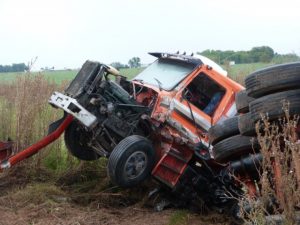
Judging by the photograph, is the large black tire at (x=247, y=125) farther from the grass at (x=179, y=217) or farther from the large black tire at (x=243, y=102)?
the grass at (x=179, y=217)

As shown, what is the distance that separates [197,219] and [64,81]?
13.7 feet

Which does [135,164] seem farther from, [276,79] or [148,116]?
[276,79]

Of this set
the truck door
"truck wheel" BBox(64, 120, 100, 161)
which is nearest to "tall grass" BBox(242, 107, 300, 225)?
the truck door

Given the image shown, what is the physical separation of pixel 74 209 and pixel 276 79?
3.13 m

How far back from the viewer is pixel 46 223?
597 cm

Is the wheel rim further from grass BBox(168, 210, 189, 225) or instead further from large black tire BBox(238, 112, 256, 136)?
large black tire BBox(238, 112, 256, 136)

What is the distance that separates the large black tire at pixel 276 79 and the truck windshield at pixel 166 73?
263cm

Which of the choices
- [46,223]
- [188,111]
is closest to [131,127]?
[188,111]

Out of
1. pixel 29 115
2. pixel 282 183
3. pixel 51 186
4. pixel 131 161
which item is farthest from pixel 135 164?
pixel 282 183

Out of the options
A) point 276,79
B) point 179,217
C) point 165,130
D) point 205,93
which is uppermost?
point 276,79

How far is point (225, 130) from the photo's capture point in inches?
252

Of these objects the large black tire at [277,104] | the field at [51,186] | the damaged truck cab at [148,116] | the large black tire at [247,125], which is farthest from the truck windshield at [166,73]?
the large black tire at [277,104]

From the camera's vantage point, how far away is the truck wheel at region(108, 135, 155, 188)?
259 inches

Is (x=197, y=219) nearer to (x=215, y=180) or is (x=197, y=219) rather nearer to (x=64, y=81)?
(x=215, y=180)
